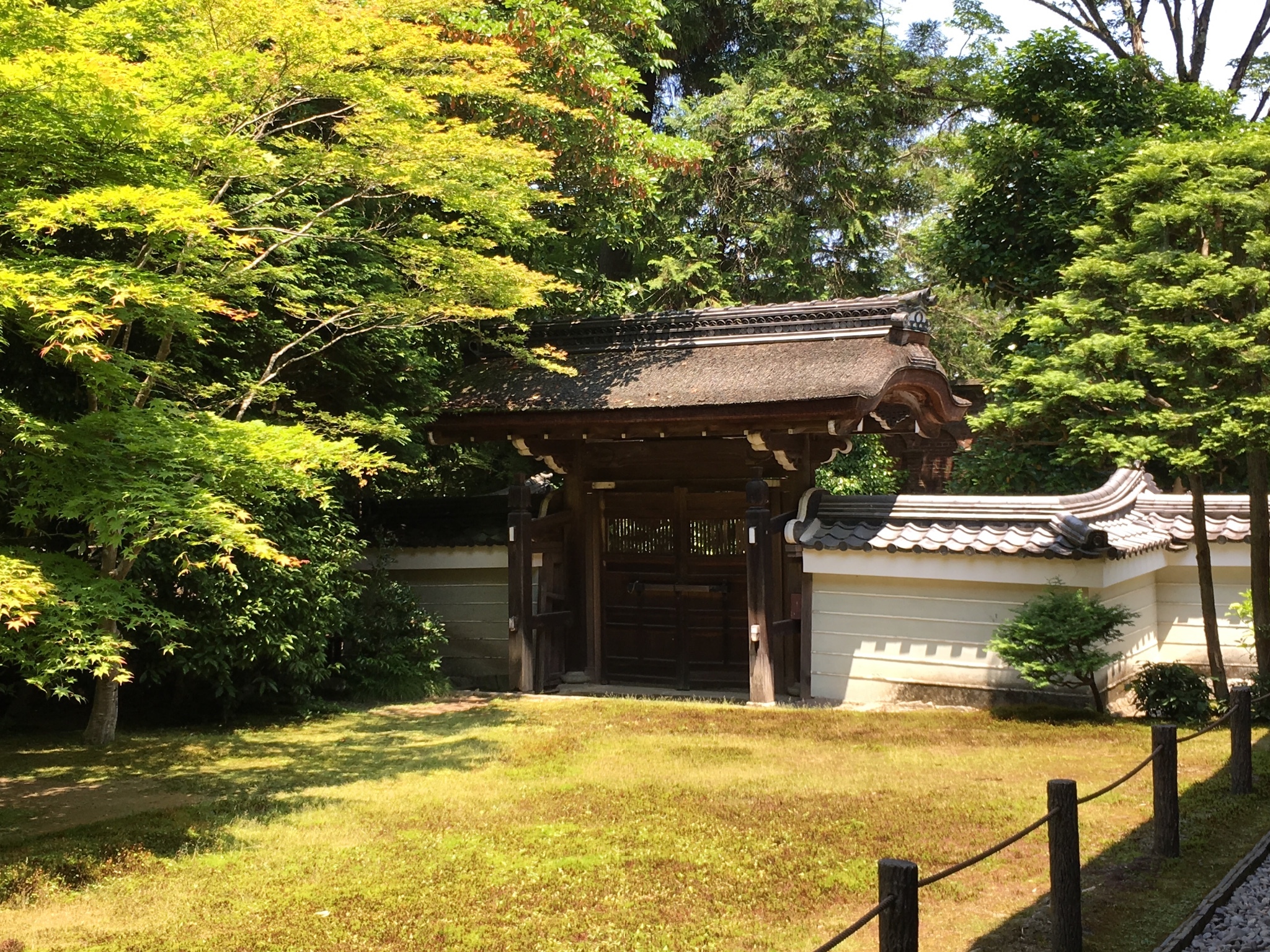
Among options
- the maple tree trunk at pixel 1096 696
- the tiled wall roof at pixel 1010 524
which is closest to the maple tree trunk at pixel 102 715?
the tiled wall roof at pixel 1010 524

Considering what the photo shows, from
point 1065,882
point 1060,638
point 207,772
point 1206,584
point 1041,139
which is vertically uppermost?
point 1041,139

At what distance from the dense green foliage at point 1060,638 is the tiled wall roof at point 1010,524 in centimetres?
50

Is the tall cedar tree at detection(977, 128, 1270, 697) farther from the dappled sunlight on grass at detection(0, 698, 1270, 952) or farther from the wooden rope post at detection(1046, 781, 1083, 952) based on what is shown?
the wooden rope post at detection(1046, 781, 1083, 952)

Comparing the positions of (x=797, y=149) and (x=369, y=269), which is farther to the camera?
(x=797, y=149)

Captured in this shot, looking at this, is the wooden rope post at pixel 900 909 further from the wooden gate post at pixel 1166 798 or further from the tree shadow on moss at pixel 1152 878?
the wooden gate post at pixel 1166 798

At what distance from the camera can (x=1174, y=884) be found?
543cm

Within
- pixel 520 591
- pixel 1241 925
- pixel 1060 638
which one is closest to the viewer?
pixel 1241 925

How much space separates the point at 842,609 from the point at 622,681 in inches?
124

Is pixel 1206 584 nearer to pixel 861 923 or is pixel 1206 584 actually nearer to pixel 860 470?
pixel 861 923

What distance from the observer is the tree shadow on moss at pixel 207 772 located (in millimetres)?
5980

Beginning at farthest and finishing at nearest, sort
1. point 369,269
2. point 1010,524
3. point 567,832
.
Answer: point 369,269
point 1010,524
point 567,832

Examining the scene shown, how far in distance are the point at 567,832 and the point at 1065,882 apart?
9.59ft

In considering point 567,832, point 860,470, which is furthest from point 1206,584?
point 860,470

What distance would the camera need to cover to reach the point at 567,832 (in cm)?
645
